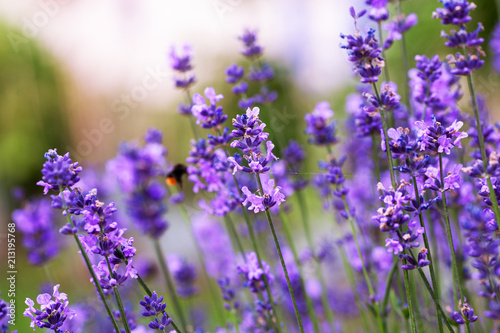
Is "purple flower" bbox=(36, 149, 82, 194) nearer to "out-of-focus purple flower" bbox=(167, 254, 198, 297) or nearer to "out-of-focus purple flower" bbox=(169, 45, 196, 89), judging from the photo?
"out-of-focus purple flower" bbox=(169, 45, 196, 89)

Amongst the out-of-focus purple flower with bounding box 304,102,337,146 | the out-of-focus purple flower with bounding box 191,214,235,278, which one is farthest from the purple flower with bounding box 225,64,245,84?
the out-of-focus purple flower with bounding box 191,214,235,278

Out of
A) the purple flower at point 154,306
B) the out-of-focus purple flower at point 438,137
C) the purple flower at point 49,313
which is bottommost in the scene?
the purple flower at point 154,306

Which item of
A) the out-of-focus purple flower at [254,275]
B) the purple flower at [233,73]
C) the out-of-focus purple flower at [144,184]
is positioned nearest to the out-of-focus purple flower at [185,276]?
the out-of-focus purple flower at [144,184]

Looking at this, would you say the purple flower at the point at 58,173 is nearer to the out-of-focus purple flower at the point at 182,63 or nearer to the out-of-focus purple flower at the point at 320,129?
the out-of-focus purple flower at the point at 182,63

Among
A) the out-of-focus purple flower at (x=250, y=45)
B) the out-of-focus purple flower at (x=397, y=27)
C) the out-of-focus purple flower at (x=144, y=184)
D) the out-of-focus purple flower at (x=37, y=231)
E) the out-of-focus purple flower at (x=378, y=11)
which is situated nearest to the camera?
the out-of-focus purple flower at (x=378, y=11)

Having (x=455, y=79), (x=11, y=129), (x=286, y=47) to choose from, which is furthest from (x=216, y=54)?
(x=455, y=79)

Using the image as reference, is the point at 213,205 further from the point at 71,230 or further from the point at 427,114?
the point at 427,114
